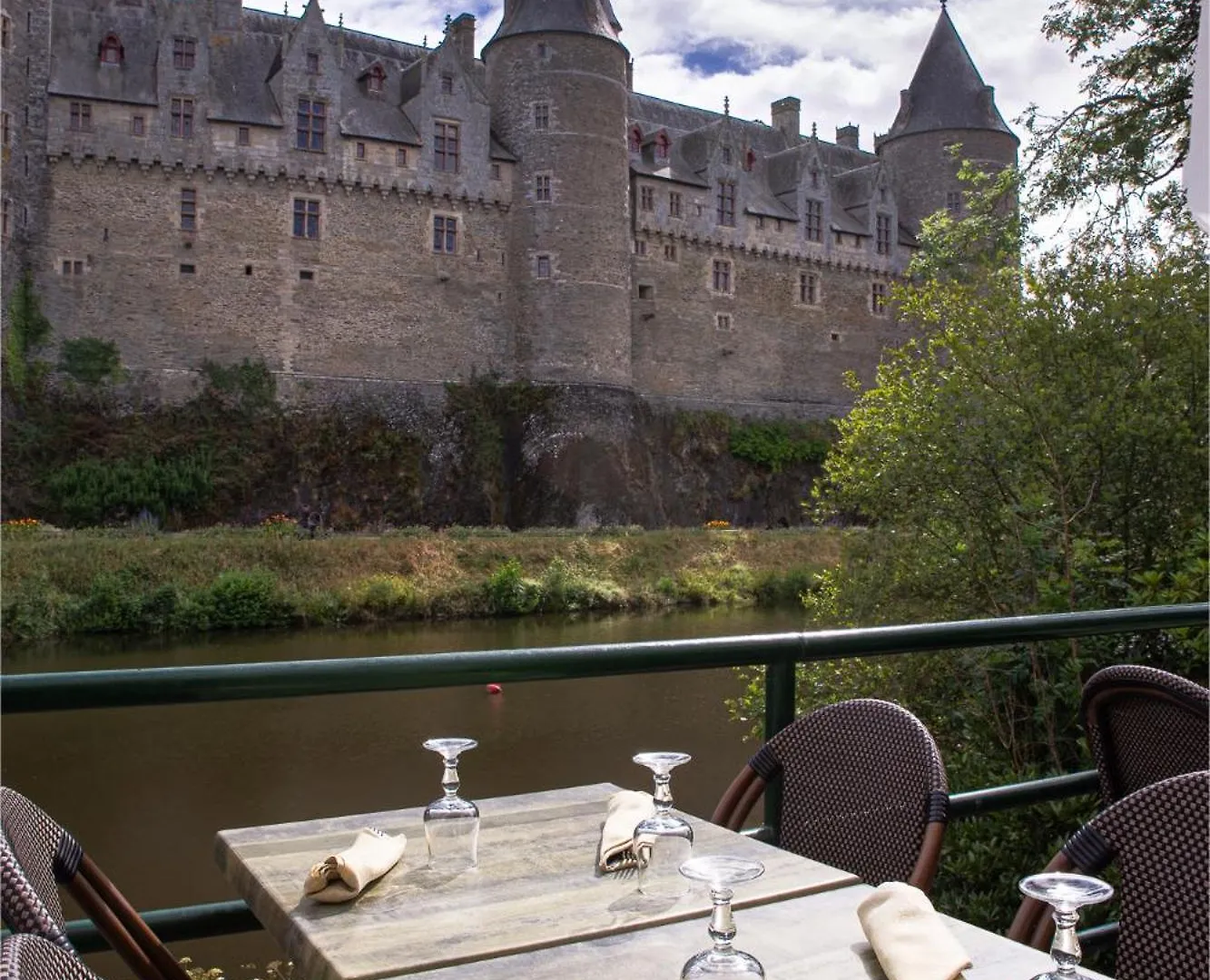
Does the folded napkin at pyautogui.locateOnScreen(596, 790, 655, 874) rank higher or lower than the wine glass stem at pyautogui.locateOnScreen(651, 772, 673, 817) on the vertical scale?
lower

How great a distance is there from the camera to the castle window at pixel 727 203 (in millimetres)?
30031

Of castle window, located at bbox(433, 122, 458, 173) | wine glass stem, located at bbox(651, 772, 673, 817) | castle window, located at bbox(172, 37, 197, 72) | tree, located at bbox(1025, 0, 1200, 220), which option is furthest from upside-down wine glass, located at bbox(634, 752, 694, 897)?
castle window, located at bbox(433, 122, 458, 173)

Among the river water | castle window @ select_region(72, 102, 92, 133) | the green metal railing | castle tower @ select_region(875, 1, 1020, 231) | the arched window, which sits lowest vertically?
the river water

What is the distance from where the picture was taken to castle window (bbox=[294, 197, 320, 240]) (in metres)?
24.4

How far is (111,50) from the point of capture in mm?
22938

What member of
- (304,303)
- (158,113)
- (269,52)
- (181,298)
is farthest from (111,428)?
(269,52)

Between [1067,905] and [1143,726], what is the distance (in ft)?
4.95

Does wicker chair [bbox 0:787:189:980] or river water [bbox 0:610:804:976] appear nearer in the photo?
wicker chair [bbox 0:787:189:980]

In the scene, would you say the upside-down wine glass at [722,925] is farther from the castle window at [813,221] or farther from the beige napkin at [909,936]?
the castle window at [813,221]

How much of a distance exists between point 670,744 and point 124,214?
17.6 meters

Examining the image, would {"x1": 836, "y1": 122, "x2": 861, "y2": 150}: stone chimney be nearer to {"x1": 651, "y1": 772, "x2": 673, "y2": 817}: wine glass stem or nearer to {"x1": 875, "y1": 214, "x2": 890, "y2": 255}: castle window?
{"x1": 875, "y1": 214, "x2": 890, "y2": 255}: castle window

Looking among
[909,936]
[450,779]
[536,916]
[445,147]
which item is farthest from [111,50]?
[909,936]

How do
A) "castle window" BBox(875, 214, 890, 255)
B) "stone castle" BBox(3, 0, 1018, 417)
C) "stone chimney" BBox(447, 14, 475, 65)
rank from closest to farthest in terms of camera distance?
"stone castle" BBox(3, 0, 1018, 417), "stone chimney" BBox(447, 14, 475, 65), "castle window" BBox(875, 214, 890, 255)

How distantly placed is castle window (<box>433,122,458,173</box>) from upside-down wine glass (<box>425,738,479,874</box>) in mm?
25058
